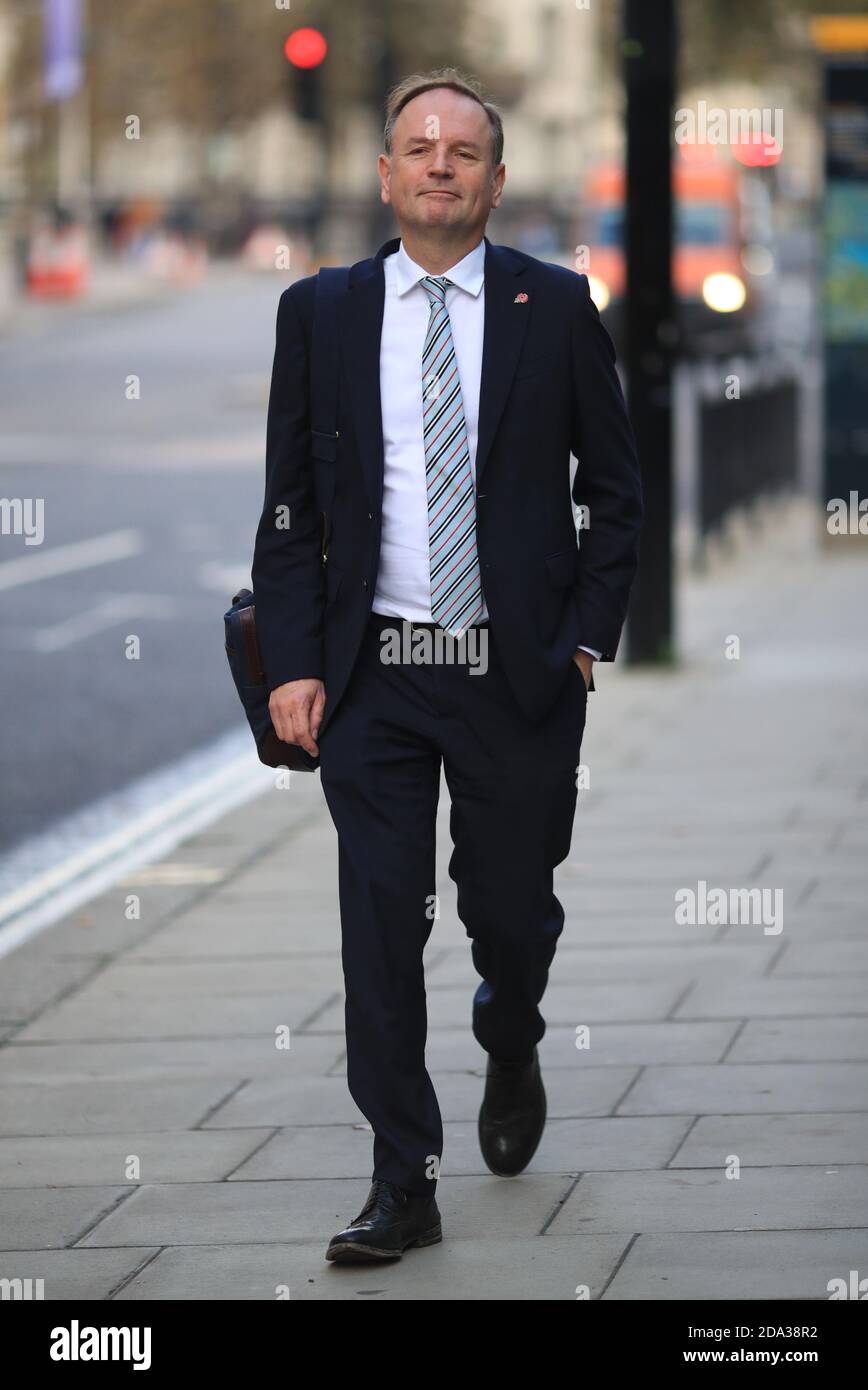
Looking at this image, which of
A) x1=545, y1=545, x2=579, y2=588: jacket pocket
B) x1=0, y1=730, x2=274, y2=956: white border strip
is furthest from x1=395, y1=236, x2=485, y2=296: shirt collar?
x1=0, y1=730, x2=274, y2=956: white border strip

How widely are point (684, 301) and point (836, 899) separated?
22.3 metres

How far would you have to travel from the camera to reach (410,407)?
4.16 m

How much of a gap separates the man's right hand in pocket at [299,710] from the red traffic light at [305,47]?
15.1 m

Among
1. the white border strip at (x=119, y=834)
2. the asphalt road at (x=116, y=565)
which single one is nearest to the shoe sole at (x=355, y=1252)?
the white border strip at (x=119, y=834)

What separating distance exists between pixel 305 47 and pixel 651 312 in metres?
8.98

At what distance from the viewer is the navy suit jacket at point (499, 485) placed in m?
4.14

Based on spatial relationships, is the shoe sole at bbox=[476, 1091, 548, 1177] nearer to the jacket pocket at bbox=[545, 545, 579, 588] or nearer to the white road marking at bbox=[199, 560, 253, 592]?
the jacket pocket at bbox=[545, 545, 579, 588]

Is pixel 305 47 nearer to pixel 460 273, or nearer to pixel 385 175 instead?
pixel 385 175

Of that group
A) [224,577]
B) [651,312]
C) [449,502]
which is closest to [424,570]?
[449,502]

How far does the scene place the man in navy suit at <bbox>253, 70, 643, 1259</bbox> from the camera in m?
4.14

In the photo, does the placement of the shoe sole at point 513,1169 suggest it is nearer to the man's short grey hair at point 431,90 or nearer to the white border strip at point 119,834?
the man's short grey hair at point 431,90

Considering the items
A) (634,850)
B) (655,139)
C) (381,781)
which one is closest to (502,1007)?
(381,781)
